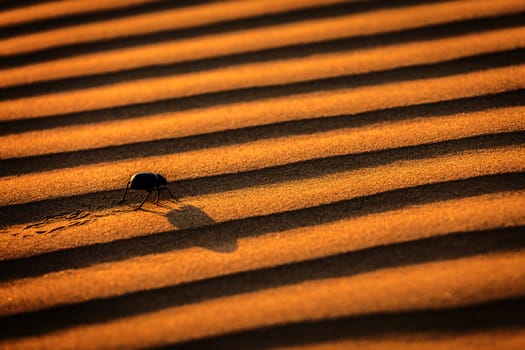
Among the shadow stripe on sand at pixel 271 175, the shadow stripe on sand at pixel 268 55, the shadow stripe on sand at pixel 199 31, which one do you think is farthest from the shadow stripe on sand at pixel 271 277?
the shadow stripe on sand at pixel 199 31

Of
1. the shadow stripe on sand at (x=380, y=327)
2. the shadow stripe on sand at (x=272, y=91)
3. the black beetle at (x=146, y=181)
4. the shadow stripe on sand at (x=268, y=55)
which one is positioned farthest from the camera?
the shadow stripe on sand at (x=268, y=55)

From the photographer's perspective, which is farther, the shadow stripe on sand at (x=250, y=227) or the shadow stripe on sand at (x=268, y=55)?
the shadow stripe on sand at (x=268, y=55)

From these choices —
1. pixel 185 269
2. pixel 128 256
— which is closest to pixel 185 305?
pixel 185 269

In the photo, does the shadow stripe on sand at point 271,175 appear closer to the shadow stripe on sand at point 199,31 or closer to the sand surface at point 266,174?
the sand surface at point 266,174

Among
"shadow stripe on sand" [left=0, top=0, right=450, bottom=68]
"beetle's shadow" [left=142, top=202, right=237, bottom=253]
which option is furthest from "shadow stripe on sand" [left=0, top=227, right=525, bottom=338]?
"shadow stripe on sand" [left=0, top=0, right=450, bottom=68]

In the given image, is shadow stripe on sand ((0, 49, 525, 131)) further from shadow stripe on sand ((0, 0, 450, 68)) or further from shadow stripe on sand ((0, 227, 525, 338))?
shadow stripe on sand ((0, 227, 525, 338))

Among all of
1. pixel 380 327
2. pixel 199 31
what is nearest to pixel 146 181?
pixel 380 327

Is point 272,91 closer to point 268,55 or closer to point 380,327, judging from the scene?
point 268,55
